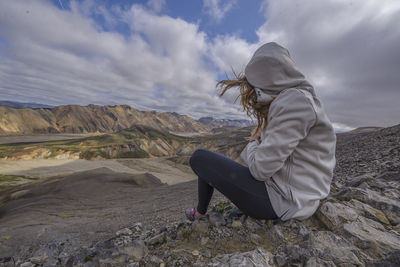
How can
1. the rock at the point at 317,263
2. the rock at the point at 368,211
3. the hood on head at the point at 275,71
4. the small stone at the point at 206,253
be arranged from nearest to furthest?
the rock at the point at 317,263 < the hood on head at the point at 275,71 < the small stone at the point at 206,253 < the rock at the point at 368,211

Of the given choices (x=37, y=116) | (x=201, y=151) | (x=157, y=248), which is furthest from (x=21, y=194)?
(x=37, y=116)

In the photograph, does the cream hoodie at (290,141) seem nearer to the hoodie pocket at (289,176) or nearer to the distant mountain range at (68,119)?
the hoodie pocket at (289,176)

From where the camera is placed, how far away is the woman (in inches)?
61.7

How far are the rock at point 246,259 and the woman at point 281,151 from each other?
1.22 feet

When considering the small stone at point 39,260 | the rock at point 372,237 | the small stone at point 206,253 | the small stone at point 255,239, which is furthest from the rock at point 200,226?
the small stone at point 39,260

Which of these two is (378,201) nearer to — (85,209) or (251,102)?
(251,102)

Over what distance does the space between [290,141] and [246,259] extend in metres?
1.26

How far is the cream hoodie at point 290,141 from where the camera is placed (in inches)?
61.4

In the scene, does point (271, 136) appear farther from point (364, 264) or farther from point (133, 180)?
point (133, 180)

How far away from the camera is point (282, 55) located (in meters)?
1.87

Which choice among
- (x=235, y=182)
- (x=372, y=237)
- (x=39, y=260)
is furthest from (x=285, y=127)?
(x=39, y=260)

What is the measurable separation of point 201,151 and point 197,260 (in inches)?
47.7

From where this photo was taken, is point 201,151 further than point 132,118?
No

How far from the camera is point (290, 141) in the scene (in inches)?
61.2
